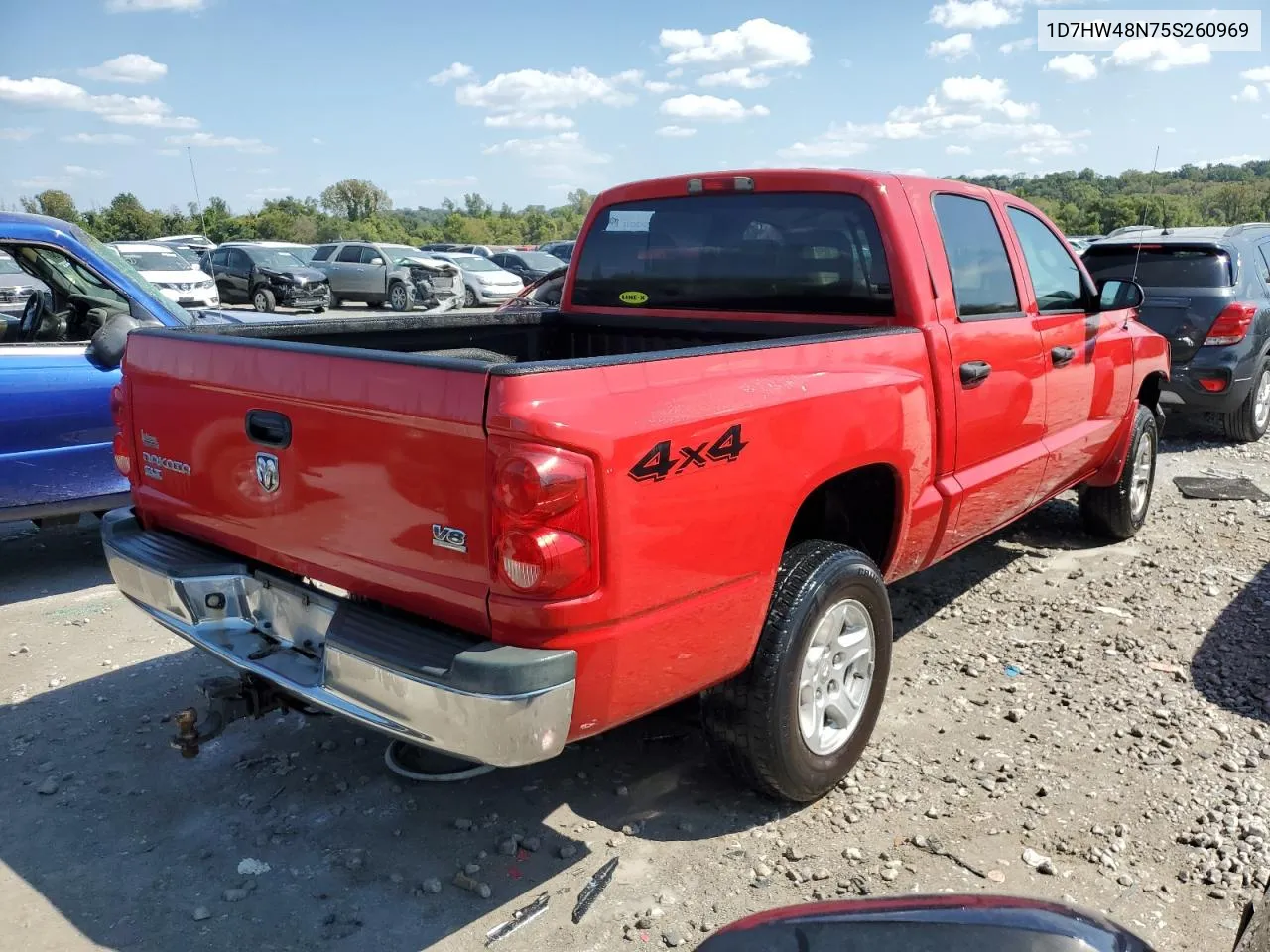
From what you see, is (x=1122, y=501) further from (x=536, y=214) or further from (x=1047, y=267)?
(x=536, y=214)

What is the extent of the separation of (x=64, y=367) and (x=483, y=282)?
18.7 metres

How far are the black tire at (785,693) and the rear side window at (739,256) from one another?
3.65 ft

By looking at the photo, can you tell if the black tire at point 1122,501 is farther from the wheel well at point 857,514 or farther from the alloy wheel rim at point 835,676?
the alloy wheel rim at point 835,676

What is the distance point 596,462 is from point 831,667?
1.37 meters

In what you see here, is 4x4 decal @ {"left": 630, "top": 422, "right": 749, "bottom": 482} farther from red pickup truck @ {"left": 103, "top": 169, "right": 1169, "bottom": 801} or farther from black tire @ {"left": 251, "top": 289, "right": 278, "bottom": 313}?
black tire @ {"left": 251, "top": 289, "right": 278, "bottom": 313}

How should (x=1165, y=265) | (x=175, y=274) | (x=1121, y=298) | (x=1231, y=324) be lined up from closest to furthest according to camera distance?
(x=1121, y=298) < (x=1231, y=324) < (x=1165, y=265) < (x=175, y=274)

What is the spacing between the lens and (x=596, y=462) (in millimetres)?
2291

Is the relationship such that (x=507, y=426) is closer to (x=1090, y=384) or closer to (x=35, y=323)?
(x=1090, y=384)

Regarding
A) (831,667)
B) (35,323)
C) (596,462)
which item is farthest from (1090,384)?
(35,323)

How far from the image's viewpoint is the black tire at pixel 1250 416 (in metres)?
8.53

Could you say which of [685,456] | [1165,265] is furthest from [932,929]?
[1165,265]

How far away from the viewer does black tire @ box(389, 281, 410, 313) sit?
2238 centimetres

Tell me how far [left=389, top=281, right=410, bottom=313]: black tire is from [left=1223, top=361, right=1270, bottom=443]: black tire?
17.3 metres

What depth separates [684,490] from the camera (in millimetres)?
2498
